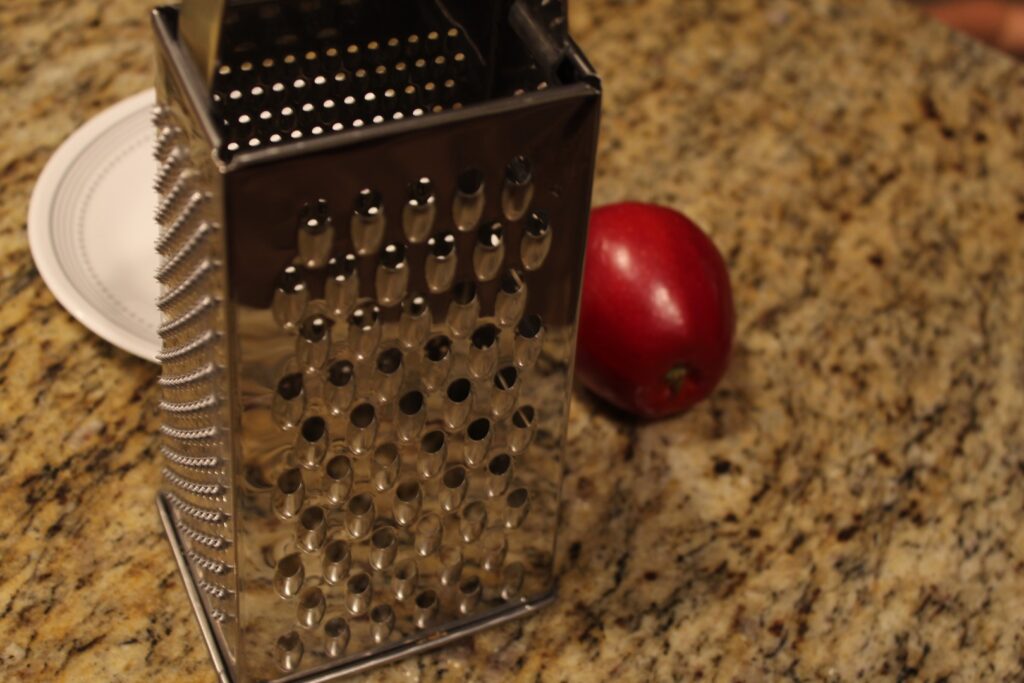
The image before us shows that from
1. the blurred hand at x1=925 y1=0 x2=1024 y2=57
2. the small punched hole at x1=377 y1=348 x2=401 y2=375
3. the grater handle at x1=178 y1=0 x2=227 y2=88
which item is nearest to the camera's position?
the grater handle at x1=178 y1=0 x2=227 y2=88

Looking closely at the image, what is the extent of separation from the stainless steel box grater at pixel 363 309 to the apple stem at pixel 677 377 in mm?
145

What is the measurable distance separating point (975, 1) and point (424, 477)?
59.2 inches

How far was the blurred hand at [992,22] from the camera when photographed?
1947 millimetres

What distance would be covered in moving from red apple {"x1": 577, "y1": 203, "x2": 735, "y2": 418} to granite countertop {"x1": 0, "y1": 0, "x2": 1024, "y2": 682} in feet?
0.14

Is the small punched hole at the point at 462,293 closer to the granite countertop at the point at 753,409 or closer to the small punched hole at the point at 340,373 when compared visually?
the small punched hole at the point at 340,373

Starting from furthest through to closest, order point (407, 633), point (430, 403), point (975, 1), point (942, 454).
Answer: point (975, 1) < point (942, 454) < point (407, 633) < point (430, 403)

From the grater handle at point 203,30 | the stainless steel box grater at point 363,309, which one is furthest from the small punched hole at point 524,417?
the grater handle at point 203,30

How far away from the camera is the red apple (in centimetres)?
90

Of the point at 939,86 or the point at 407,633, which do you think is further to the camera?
the point at 939,86

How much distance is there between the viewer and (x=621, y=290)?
2.99 ft

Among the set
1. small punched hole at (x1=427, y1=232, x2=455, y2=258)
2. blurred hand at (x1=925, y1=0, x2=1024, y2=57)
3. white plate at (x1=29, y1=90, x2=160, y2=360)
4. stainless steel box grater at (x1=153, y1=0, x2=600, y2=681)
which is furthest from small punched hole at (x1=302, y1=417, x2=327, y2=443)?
blurred hand at (x1=925, y1=0, x2=1024, y2=57)

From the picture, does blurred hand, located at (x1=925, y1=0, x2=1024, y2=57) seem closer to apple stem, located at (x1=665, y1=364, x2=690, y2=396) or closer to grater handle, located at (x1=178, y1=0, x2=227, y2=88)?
apple stem, located at (x1=665, y1=364, x2=690, y2=396)

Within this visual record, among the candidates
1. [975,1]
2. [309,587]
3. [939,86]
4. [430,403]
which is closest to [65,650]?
[309,587]

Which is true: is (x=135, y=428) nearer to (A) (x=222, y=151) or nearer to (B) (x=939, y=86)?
(A) (x=222, y=151)
